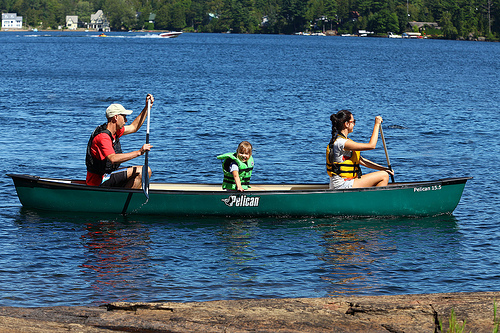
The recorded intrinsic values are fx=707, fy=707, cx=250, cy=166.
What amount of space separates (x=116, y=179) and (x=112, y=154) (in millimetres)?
785

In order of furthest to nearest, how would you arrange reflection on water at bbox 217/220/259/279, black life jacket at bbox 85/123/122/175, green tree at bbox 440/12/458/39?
green tree at bbox 440/12/458/39
black life jacket at bbox 85/123/122/175
reflection on water at bbox 217/220/259/279

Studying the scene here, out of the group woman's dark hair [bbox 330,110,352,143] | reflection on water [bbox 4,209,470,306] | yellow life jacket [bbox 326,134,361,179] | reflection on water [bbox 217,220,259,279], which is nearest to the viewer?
reflection on water [bbox 4,209,470,306]

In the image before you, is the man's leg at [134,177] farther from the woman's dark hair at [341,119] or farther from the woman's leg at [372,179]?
the woman's leg at [372,179]

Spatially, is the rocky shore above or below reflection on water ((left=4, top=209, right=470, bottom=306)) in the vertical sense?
above

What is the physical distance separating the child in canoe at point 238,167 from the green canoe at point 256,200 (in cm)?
21

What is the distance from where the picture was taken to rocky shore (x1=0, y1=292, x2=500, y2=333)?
5.35 metres

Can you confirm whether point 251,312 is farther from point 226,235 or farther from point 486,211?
point 486,211

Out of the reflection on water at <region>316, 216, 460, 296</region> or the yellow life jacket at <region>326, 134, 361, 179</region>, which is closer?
the reflection on water at <region>316, 216, 460, 296</region>

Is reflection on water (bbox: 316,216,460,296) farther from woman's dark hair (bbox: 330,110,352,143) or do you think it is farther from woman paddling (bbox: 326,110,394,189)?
woman's dark hair (bbox: 330,110,352,143)

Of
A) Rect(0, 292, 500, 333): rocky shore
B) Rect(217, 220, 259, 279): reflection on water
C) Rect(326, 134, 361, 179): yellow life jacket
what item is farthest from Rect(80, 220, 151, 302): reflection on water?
Rect(326, 134, 361, 179): yellow life jacket

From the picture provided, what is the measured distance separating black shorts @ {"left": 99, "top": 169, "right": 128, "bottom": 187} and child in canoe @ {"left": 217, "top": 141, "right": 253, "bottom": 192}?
153cm

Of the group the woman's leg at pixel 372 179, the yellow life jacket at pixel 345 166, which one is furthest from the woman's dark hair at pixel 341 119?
the woman's leg at pixel 372 179

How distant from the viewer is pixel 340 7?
198m

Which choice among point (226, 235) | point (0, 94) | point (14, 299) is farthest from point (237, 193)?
point (0, 94)
